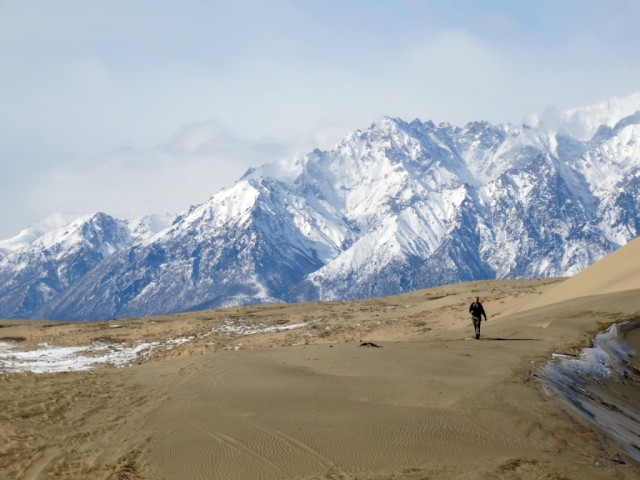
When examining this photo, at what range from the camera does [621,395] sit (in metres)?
17.2

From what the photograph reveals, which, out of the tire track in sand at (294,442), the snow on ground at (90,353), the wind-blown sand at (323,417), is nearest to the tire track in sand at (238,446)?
the wind-blown sand at (323,417)

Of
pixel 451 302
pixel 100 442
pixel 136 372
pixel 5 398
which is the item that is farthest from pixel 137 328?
pixel 100 442

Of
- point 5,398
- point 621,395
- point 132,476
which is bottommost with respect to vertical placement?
point 621,395

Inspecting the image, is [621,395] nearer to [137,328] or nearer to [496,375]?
[496,375]

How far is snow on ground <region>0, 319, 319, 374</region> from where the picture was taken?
29.6 meters

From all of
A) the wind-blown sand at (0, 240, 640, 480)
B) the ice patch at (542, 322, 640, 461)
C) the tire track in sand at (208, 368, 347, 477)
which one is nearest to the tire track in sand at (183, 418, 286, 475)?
the wind-blown sand at (0, 240, 640, 480)

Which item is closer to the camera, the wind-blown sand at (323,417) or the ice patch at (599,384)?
the wind-blown sand at (323,417)

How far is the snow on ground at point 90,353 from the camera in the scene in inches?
1167

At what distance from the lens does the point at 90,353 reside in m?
34.3

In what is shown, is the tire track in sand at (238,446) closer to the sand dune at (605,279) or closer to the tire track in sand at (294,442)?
the tire track in sand at (294,442)

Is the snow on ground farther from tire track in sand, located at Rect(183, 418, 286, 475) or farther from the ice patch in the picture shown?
the ice patch

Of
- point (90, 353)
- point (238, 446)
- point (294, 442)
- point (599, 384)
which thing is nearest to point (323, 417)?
point (294, 442)

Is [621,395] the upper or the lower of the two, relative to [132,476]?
lower

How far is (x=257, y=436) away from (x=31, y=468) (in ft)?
12.1
